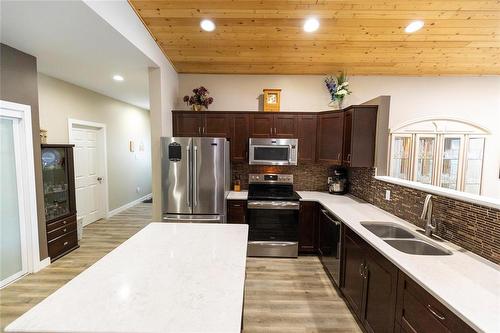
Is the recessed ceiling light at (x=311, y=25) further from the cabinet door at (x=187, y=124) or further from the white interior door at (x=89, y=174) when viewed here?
the white interior door at (x=89, y=174)

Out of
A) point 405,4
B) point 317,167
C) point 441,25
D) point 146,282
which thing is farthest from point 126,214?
point 441,25

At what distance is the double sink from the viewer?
184 centimetres

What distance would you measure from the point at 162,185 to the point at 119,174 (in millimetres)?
3070

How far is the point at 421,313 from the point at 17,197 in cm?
419

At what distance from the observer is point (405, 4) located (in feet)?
8.24

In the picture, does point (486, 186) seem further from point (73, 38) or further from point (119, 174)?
point (119, 174)

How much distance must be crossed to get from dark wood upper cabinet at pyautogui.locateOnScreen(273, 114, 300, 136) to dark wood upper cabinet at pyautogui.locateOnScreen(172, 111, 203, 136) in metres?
1.21

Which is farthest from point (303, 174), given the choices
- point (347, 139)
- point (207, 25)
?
point (207, 25)

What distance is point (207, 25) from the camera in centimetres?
284

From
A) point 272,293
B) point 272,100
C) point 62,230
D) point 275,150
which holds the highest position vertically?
point 272,100

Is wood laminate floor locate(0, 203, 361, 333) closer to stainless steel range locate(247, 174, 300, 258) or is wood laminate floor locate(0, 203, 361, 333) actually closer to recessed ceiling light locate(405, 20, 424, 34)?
stainless steel range locate(247, 174, 300, 258)

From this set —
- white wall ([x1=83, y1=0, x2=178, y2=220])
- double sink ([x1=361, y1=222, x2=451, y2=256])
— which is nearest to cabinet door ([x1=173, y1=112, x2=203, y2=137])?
white wall ([x1=83, y1=0, x2=178, y2=220])

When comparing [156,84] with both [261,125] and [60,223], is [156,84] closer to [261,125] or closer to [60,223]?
[261,125]

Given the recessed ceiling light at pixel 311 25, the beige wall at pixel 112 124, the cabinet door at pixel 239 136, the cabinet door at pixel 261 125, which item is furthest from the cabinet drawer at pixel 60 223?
the recessed ceiling light at pixel 311 25
